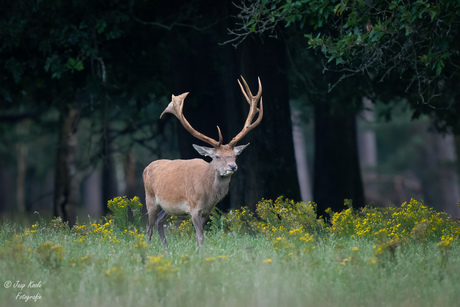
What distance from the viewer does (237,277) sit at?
A: 8164 mm

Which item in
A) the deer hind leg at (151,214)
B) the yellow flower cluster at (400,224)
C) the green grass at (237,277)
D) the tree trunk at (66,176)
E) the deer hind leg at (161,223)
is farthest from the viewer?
the tree trunk at (66,176)

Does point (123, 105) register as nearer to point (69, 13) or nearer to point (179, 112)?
point (69, 13)

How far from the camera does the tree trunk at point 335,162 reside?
18.6 metres

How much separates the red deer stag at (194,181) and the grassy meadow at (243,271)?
1.63ft

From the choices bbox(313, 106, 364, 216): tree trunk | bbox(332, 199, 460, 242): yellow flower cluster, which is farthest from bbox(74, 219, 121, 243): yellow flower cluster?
bbox(313, 106, 364, 216): tree trunk

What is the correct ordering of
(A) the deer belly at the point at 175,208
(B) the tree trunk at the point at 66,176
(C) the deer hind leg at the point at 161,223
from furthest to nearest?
1. (B) the tree trunk at the point at 66,176
2. (C) the deer hind leg at the point at 161,223
3. (A) the deer belly at the point at 175,208

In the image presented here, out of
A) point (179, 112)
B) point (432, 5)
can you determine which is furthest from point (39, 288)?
point (432, 5)

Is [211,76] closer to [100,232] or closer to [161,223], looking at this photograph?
[161,223]

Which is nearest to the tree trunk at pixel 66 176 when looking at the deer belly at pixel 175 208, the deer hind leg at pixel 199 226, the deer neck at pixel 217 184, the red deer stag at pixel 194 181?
the red deer stag at pixel 194 181

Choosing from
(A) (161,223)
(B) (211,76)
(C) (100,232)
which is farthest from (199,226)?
(B) (211,76)

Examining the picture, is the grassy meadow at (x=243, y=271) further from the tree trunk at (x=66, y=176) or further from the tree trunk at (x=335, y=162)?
the tree trunk at (x=66, y=176)

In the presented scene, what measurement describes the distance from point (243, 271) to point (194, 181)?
2.53 metres

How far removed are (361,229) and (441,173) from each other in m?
29.0

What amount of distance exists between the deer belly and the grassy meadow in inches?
17.4
